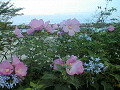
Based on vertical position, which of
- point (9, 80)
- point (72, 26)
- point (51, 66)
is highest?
point (72, 26)

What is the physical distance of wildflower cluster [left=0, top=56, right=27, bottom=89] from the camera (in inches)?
29.9

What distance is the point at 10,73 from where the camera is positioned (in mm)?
767

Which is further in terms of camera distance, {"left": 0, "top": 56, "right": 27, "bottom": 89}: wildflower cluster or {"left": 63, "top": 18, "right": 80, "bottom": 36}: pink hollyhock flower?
{"left": 63, "top": 18, "right": 80, "bottom": 36}: pink hollyhock flower

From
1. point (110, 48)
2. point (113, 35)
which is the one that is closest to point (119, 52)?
point (110, 48)

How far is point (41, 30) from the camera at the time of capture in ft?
3.20

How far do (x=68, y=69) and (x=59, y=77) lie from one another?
15 centimetres

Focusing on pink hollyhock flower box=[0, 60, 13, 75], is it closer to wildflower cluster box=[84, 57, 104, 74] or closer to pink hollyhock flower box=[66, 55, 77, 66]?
pink hollyhock flower box=[66, 55, 77, 66]

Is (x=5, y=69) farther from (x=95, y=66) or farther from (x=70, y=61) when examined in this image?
(x=95, y=66)

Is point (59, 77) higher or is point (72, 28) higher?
point (72, 28)

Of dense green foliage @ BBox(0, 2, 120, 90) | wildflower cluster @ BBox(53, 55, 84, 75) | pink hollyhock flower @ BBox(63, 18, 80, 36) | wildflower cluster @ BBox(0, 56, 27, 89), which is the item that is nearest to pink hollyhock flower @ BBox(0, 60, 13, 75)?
wildflower cluster @ BBox(0, 56, 27, 89)

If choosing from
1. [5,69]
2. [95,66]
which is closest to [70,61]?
[95,66]

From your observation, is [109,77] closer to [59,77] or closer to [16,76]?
[59,77]

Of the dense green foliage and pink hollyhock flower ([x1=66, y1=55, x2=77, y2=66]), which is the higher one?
pink hollyhock flower ([x1=66, y1=55, x2=77, y2=66])

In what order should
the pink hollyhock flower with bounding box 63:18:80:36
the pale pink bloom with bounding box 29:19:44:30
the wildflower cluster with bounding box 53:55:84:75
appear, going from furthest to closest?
the pink hollyhock flower with bounding box 63:18:80:36
the pale pink bloom with bounding box 29:19:44:30
the wildflower cluster with bounding box 53:55:84:75
